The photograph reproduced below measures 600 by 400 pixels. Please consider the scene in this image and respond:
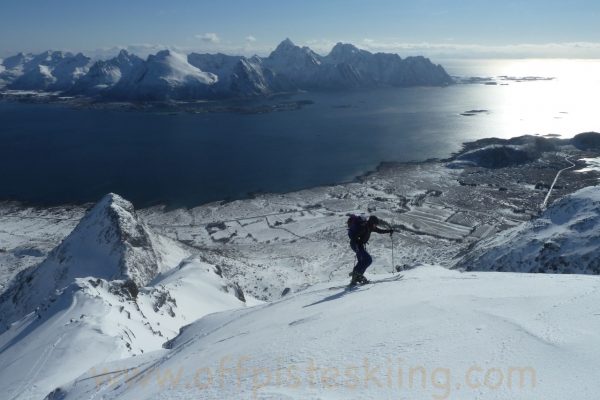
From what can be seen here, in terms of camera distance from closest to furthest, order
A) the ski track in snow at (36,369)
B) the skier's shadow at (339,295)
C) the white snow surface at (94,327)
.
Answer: the skier's shadow at (339,295)
the ski track in snow at (36,369)
the white snow surface at (94,327)

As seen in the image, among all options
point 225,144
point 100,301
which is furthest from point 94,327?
point 225,144

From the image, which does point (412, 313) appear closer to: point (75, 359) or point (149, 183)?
point (75, 359)

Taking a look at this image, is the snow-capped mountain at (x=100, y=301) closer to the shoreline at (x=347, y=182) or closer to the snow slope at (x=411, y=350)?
the snow slope at (x=411, y=350)

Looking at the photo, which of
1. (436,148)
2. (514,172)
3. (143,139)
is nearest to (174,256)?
(514,172)

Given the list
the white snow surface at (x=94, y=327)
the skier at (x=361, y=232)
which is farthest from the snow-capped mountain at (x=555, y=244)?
the skier at (x=361, y=232)

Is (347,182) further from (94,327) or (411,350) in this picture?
(411,350)

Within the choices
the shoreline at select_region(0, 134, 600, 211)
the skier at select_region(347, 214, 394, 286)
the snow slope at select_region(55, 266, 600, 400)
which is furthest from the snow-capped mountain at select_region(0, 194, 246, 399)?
the shoreline at select_region(0, 134, 600, 211)

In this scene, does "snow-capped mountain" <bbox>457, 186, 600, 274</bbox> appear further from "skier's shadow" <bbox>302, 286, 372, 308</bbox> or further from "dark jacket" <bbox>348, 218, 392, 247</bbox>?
"skier's shadow" <bbox>302, 286, 372, 308</bbox>
